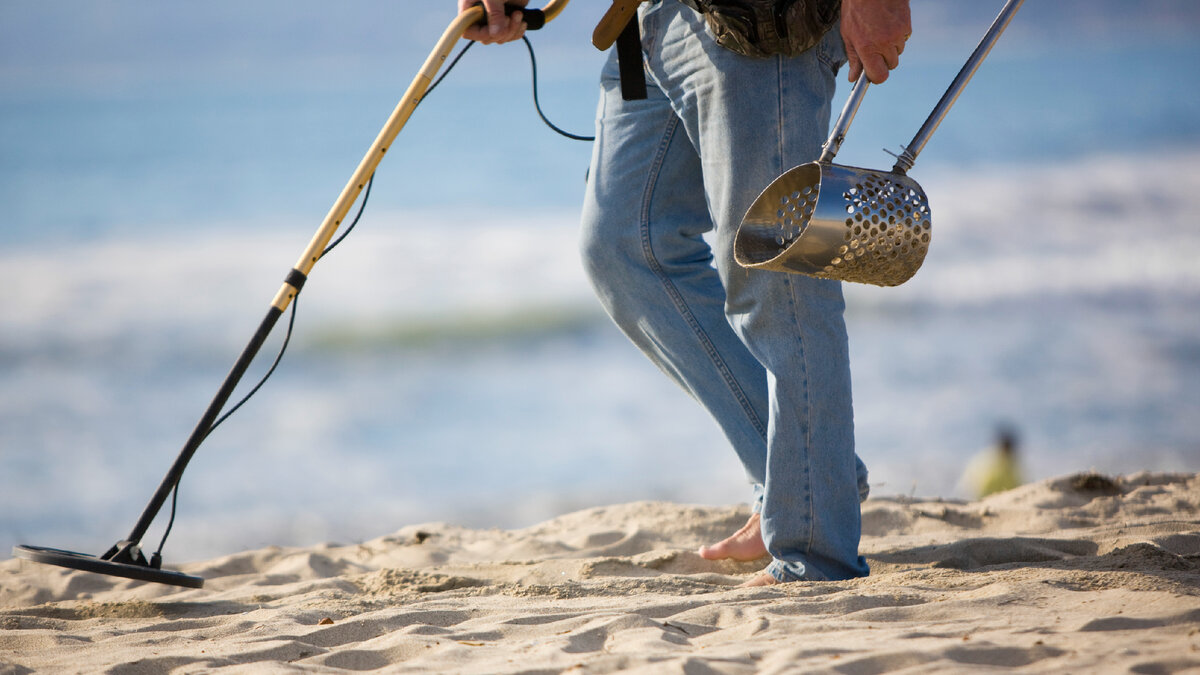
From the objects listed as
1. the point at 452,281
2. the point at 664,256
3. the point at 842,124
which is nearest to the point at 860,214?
the point at 842,124

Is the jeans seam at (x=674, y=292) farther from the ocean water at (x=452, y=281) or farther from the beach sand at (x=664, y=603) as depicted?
the ocean water at (x=452, y=281)

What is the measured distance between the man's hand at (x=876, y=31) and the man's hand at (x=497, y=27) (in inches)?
33.9

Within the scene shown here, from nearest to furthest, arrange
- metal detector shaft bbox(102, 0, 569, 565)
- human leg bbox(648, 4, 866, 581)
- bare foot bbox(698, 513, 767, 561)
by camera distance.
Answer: human leg bbox(648, 4, 866, 581)
metal detector shaft bbox(102, 0, 569, 565)
bare foot bbox(698, 513, 767, 561)

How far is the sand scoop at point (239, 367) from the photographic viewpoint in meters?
2.31

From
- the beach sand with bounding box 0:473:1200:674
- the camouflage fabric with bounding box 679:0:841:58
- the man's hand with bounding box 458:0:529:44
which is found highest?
the man's hand with bounding box 458:0:529:44

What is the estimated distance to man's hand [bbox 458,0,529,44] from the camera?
8.12 feet

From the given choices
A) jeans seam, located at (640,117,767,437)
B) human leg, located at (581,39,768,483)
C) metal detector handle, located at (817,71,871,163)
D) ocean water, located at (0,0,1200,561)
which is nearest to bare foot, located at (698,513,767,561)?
human leg, located at (581,39,768,483)

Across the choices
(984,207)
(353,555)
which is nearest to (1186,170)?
(984,207)

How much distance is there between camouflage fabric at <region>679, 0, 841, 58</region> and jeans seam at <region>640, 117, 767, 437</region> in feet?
1.29

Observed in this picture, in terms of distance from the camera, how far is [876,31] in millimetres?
1991

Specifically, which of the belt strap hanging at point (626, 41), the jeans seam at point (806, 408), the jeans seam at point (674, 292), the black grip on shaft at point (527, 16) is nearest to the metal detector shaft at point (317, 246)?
the black grip on shaft at point (527, 16)

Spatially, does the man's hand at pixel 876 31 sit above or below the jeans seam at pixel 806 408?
above

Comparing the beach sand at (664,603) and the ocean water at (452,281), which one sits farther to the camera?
the ocean water at (452,281)

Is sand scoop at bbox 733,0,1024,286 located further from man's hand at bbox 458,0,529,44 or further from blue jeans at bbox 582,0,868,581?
man's hand at bbox 458,0,529,44
